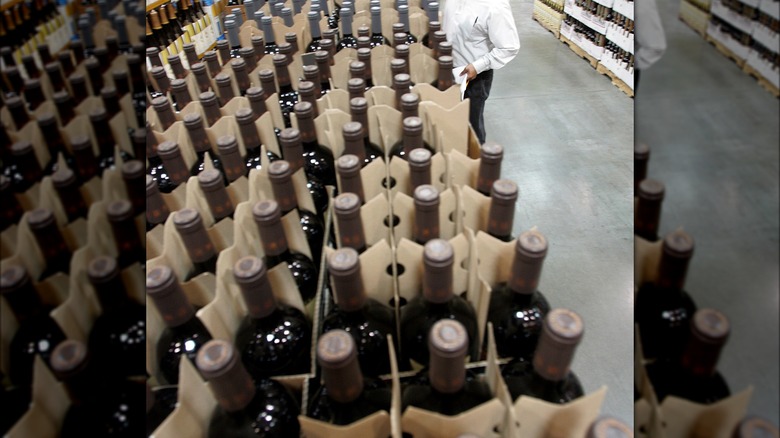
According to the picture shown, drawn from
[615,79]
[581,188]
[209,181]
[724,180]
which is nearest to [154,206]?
[209,181]

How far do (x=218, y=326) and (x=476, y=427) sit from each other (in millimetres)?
443

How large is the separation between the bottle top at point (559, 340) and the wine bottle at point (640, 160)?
0.40 meters

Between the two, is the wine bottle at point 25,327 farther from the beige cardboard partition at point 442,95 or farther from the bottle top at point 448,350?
the beige cardboard partition at point 442,95

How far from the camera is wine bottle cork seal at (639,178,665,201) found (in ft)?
0.81

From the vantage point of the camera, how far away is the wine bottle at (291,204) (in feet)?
3.31

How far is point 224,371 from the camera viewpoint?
2.06ft

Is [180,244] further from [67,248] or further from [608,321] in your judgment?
[608,321]

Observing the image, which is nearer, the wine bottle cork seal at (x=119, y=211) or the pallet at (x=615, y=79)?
the wine bottle cork seal at (x=119, y=211)

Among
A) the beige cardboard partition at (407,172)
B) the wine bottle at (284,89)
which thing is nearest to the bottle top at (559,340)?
the beige cardboard partition at (407,172)

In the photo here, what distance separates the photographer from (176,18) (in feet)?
8.87

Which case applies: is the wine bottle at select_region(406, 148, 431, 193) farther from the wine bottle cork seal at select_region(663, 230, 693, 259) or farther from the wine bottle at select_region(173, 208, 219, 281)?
the wine bottle cork seal at select_region(663, 230, 693, 259)

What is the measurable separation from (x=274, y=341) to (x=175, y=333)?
0.17 m

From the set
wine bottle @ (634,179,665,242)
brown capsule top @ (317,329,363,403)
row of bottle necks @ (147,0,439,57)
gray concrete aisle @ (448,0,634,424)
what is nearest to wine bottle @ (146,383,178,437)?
brown capsule top @ (317,329,363,403)

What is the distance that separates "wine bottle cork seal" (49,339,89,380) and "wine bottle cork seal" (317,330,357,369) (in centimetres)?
39
